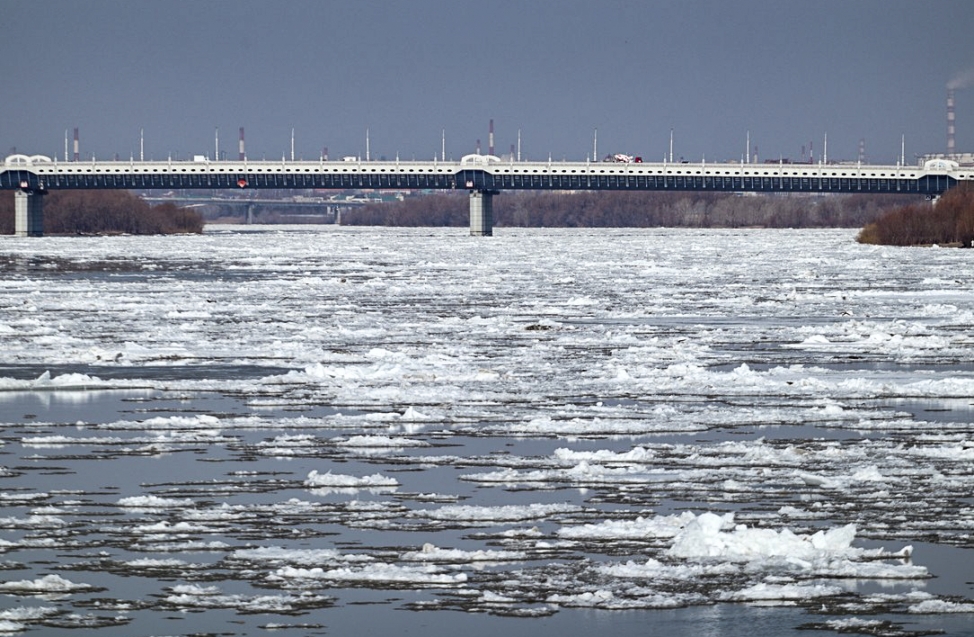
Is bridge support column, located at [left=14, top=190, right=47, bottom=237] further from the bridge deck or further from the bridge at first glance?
the bridge deck

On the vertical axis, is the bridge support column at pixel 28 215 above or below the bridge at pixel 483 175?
below

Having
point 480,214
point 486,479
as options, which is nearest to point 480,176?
point 480,214

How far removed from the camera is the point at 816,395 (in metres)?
22.4

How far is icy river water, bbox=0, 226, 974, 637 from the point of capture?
1095 centimetres

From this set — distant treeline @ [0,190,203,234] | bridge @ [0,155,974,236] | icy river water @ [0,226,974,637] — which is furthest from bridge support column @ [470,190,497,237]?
icy river water @ [0,226,974,637]

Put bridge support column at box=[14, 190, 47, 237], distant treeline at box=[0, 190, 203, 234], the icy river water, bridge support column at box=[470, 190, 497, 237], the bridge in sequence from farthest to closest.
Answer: the bridge
distant treeline at box=[0, 190, 203, 234]
bridge support column at box=[470, 190, 497, 237]
bridge support column at box=[14, 190, 47, 237]
the icy river water

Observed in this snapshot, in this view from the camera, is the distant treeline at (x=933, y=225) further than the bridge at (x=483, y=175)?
No

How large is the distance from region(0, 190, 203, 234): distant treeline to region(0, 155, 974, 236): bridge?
285 centimetres

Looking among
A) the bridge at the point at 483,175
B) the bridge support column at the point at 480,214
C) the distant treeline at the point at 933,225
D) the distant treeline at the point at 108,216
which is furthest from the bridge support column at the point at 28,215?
the distant treeline at the point at 933,225

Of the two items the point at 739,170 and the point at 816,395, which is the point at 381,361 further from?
the point at 739,170

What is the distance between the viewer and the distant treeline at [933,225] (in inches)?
4240

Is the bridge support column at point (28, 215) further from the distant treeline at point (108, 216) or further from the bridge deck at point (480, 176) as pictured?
the bridge deck at point (480, 176)

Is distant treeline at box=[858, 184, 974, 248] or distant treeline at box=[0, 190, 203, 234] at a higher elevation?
distant treeline at box=[0, 190, 203, 234]

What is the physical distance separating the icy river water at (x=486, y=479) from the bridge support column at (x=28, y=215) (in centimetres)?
14030
